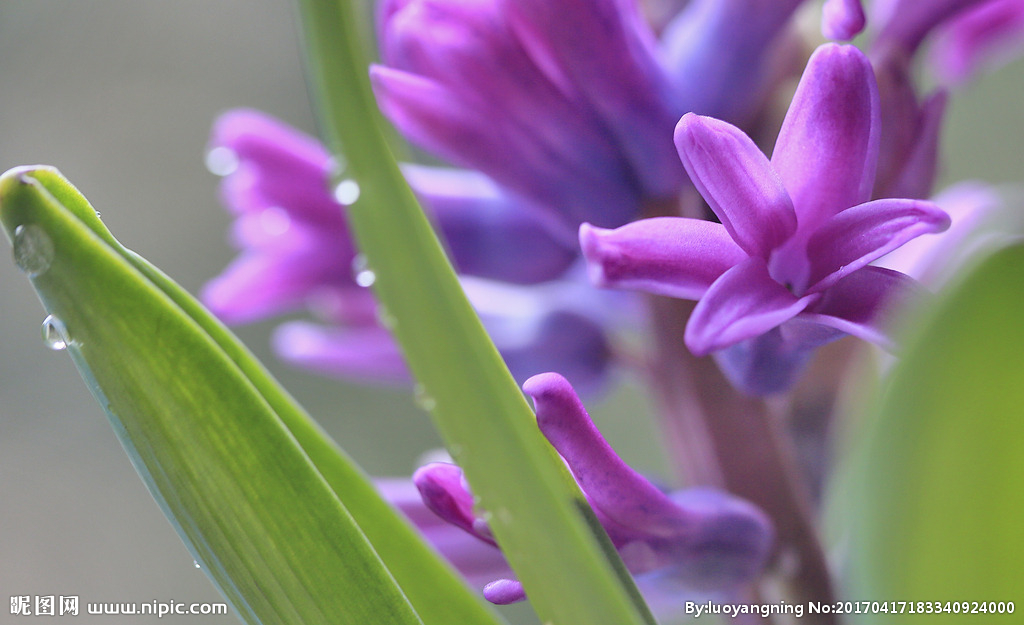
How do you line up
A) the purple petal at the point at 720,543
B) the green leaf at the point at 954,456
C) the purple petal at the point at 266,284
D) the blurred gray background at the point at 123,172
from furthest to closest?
the blurred gray background at the point at 123,172 < the purple petal at the point at 266,284 < the purple petal at the point at 720,543 < the green leaf at the point at 954,456

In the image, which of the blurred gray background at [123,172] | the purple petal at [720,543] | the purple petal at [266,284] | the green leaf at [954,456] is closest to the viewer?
the green leaf at [954,456]

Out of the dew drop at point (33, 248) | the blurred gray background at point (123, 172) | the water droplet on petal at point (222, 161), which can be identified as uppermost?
the blurred gray background at point (123, 172)

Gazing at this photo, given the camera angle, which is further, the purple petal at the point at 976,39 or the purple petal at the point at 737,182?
the purple petal at the point at 976,39

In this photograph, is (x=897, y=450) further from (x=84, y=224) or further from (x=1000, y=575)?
(x=84, y=224)

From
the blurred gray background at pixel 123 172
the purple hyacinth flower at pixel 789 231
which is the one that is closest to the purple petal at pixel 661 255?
the purple hyacinth flower at pixel 789 231

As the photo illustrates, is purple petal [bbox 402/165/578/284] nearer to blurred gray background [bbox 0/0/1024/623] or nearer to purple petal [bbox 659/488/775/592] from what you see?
purple petal [bbox 659/488/775/592]

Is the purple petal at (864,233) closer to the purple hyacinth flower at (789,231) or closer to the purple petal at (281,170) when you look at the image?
the purple hyacinth flower at (789,231)

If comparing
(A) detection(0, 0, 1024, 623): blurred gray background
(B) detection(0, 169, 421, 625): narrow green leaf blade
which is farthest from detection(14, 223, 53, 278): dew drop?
(A) detection(0, 0, 1024, 623): blurred gray background
